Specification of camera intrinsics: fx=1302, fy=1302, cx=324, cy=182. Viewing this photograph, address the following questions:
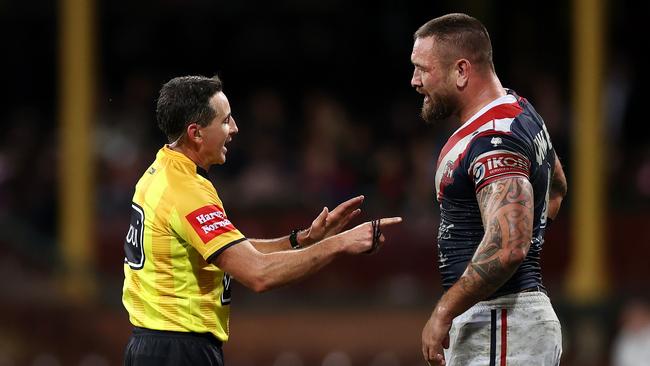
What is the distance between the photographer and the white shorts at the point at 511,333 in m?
5.16

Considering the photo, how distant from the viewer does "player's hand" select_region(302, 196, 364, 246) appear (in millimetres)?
5559

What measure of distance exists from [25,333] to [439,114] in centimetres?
813

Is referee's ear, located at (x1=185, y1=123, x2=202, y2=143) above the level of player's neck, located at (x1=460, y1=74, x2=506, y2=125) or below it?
below

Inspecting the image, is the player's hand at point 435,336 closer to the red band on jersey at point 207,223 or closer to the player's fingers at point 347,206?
the player's fingers at point 347,206

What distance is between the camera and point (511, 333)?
516 cm

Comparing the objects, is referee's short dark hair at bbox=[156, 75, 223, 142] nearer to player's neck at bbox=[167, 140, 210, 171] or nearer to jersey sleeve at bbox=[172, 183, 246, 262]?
player's neck at bbox=[167, 140, 210, 171]

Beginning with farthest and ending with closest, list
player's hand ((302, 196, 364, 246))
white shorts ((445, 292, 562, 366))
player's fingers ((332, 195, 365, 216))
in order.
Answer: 1. player's hand ((302, 196, 364, 246))
2. player's fingers ((332, 195, 365, 216))
3. white shorts ((445, 292, 562, 366))

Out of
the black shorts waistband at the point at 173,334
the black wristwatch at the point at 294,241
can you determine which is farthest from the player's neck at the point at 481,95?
the black shorts waistband at the point at 173,334

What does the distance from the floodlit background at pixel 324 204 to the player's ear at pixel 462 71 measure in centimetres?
673

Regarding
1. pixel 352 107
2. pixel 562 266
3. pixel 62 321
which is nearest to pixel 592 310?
pixel 562 266

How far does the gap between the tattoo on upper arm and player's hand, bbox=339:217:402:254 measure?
0.37 metres

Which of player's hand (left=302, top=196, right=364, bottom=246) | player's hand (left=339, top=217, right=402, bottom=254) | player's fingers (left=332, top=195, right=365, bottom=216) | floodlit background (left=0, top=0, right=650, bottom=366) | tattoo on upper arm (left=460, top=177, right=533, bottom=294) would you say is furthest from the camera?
floodlit background (left=0, top=0, right=650, bottom=366)

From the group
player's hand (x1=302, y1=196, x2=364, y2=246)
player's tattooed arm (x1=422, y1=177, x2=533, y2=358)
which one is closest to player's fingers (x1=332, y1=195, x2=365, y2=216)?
player's hand (x1=302, y1=196, x2=364, y2=246)

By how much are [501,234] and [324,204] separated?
7.80 metres
